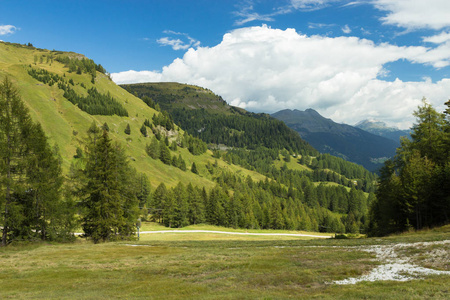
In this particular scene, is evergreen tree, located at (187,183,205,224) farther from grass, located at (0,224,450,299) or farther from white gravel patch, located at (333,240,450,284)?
white gravel patch, located at (333,240,450,284)

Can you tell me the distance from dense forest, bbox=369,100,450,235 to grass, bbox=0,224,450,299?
2101 centimetres

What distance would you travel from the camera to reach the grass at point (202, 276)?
12812 mm

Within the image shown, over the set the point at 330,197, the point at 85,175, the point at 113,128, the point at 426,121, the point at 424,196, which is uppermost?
the point at 113,128

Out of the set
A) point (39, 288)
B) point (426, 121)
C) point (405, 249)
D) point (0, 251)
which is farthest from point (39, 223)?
point (426, 121)

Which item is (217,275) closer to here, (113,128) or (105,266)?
(105,266)

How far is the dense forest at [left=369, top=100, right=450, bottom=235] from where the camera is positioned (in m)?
37.9

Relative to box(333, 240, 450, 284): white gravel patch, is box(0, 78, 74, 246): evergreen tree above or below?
above

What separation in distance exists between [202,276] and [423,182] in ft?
122

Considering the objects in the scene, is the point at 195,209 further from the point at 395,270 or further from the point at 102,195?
the point at 395,270

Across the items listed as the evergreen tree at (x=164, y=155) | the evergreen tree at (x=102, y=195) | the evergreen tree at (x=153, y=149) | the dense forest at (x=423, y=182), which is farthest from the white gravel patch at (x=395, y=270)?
the evergreen tree at (x=164, y=155)

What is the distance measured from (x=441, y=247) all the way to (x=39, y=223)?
4130 cm

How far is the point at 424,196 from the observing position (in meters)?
38.4

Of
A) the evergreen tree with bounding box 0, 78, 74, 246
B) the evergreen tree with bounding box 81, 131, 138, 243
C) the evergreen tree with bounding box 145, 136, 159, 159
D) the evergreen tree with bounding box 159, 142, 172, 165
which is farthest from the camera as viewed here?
the evergreen tree with bounding box 159, 142, 172, 165

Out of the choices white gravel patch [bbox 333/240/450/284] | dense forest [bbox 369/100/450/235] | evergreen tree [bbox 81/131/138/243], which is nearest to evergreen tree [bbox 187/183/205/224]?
evergreen tree [bbox 81/131/138/243]
